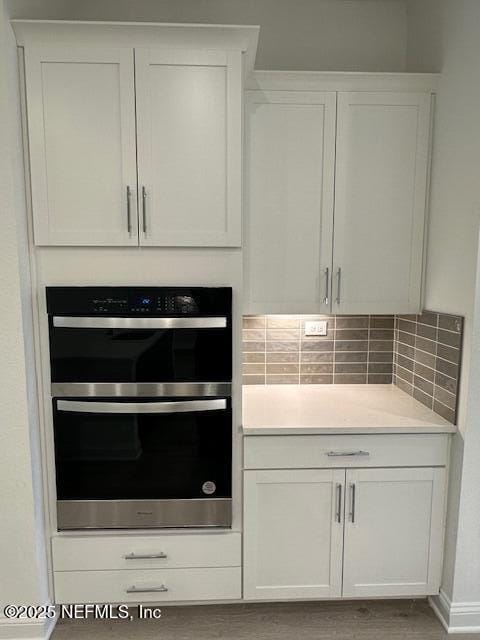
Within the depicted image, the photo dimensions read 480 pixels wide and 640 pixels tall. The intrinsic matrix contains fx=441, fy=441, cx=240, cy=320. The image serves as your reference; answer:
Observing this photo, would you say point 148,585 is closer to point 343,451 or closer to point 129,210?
point 343,451

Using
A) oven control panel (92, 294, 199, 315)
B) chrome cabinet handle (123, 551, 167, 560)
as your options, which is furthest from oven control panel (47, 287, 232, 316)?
chrome cabinet handle (123, 551, 167, 560)

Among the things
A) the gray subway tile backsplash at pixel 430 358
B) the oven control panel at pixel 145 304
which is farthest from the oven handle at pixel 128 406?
the gray subway tile backsplash at pixel 430 358

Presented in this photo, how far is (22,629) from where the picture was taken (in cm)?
188

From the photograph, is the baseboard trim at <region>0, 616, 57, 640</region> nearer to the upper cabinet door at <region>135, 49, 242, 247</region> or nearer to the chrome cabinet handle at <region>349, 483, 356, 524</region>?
the chrome cabinet handle at <region>349, 483, 356, 524</region>

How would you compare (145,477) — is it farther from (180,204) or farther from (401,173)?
(401,173)

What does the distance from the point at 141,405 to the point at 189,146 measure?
108cm

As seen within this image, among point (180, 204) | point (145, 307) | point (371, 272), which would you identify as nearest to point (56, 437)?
point (145, 307)

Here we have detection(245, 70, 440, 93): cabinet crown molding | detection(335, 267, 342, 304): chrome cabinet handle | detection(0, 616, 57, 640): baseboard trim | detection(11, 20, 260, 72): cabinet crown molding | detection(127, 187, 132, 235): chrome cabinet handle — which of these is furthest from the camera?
detection(335, 267, 342, 304): chrome cabinet handle

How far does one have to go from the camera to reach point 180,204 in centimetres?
181

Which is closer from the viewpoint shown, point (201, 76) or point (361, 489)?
point (201, 76)

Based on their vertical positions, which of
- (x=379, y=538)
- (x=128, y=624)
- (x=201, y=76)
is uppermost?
(x=201, y=76)

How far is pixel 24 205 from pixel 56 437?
966mm

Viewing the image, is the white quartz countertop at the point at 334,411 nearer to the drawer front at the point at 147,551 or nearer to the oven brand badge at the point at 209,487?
the oven brand badge at the point at 209,487

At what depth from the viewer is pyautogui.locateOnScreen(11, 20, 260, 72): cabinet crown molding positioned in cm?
166
